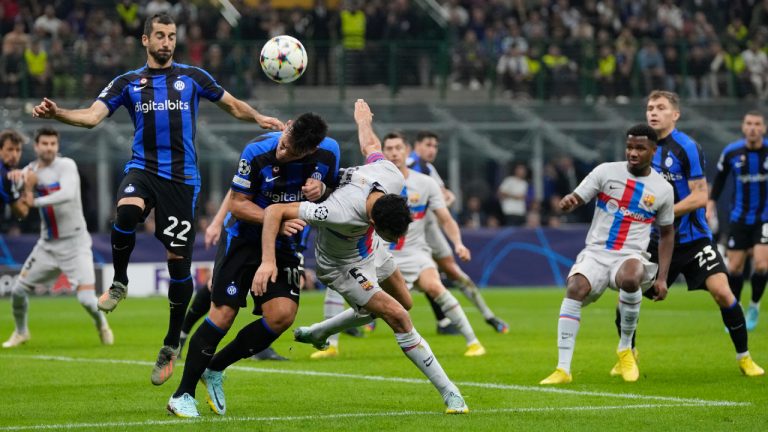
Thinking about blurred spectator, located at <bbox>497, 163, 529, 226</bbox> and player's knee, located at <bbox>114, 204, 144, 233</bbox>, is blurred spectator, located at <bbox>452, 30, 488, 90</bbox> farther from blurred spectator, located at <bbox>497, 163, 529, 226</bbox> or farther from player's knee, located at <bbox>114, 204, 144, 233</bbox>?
player's knee, located at <bbox>114, 204, 144, 233</bbox>

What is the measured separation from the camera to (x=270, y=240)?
823 centimetres

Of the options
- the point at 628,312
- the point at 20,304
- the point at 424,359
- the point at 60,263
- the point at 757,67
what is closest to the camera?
the point at 424,359

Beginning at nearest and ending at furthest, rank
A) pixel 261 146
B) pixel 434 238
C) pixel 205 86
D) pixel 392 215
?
pixel 392 215 < pixel 261 146 < pixel 205 86 < pixel 434 238

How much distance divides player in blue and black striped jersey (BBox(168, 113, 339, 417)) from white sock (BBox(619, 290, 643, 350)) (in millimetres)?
3053

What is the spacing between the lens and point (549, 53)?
2914 cm

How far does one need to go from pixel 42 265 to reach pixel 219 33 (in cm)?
1437

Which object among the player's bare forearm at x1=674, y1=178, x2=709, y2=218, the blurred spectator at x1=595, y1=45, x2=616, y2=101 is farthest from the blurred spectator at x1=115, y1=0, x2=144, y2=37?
the player's bare forearm at x1=674, y1=178, x2=709, y2=218

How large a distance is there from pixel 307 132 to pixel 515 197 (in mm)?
18694

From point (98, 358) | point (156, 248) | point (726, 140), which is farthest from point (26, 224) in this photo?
point (726, 140)

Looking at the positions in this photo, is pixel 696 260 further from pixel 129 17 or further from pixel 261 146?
pixel 129 17

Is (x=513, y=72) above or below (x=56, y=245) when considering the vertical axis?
above

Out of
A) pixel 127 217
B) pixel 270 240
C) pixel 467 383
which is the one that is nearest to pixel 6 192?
pixel 127 217

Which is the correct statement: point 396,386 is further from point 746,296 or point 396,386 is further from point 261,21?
point 261,21

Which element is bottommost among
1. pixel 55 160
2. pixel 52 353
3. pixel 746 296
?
pixel 746 296
